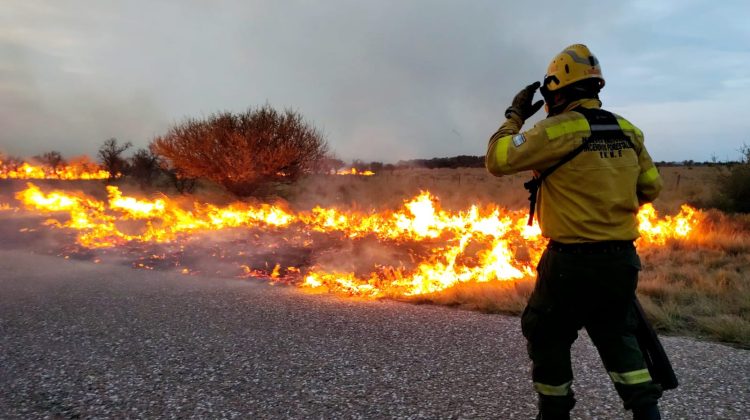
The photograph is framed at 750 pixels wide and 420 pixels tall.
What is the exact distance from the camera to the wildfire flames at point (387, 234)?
793 cm

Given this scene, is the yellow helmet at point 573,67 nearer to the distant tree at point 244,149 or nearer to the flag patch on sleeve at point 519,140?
the flag patch on sleeve at point 519,140

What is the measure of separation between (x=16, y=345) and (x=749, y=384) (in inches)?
262

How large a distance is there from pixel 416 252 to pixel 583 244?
7.22m

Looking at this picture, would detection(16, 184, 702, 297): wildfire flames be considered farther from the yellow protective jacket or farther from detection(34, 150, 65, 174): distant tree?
detection(34, 150, 65, 174): distant tree

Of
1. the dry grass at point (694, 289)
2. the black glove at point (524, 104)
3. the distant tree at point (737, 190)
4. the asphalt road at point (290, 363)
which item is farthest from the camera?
the distant tree at point (737, 190)

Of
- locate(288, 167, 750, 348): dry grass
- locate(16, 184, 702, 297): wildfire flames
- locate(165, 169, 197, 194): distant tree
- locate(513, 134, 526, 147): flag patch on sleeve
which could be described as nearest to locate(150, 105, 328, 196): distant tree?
locate(16, 184, 702, 297): wildfire flames

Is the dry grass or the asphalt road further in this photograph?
the dry grass

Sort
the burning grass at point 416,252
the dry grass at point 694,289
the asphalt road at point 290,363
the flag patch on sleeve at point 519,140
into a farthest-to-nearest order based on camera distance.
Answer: the burning grass at point 416,252
the dry grass at point 694,289
the asphalt road at point 290,363
the flag patch on sleeve at point 519,140

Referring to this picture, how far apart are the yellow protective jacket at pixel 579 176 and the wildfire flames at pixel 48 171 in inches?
2020

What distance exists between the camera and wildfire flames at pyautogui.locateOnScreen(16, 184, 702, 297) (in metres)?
7.93

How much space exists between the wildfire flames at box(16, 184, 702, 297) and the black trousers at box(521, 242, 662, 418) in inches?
169

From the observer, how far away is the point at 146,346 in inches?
187

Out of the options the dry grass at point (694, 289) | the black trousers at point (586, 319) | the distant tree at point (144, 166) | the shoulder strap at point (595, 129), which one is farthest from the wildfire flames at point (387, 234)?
the distant tree at point (144, 166)

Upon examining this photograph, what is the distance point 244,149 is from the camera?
1788 centimetres
